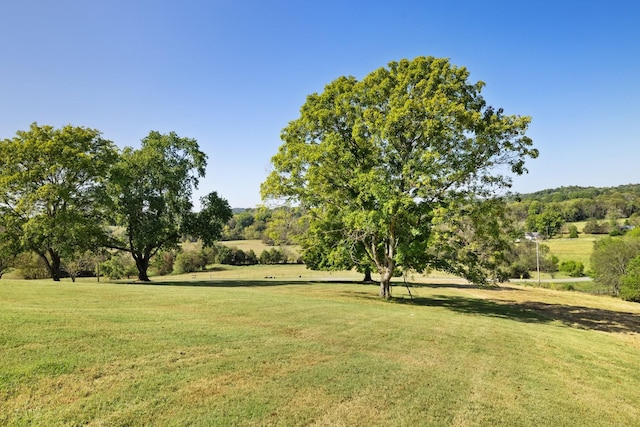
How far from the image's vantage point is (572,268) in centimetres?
7831

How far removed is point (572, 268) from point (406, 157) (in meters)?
75.5

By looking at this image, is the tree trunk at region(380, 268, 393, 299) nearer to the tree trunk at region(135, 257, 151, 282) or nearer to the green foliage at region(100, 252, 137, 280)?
the tree trunk at region(135, 257, 151, 282)

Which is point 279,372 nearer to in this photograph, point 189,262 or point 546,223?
point 189,262

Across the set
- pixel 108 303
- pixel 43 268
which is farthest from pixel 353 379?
pixel 43 268

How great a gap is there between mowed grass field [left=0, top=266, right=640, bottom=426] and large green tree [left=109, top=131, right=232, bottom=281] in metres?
21.3

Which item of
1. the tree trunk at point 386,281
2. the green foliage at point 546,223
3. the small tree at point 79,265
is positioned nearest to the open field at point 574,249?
the green foliage at point 546,223

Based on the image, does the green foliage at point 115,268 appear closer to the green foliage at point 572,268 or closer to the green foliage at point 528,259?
the green foliage at point 528,259

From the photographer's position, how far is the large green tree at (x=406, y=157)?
19.2 m

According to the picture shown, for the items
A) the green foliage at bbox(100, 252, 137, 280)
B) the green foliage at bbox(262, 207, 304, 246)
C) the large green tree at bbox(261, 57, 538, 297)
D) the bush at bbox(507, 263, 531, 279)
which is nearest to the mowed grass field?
the large green tree at bbox(261, 57, 538, 297)

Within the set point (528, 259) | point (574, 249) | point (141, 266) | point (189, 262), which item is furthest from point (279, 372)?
point (574, 249)

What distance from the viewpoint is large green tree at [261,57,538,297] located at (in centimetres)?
1916

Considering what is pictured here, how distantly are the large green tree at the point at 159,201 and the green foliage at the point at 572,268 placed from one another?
2862 inches

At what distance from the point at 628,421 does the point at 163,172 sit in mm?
35661

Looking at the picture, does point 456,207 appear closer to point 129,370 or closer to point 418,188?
point 418,188
